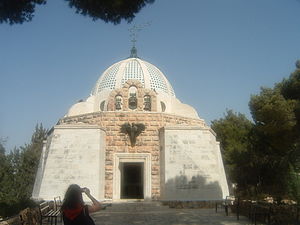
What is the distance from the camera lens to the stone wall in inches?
607

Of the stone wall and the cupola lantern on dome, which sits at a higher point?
the cupola lantern on dome

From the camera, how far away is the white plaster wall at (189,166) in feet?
48.0

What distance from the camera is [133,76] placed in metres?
20.4

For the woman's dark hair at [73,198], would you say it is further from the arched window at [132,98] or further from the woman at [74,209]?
the arched window at [132,98]

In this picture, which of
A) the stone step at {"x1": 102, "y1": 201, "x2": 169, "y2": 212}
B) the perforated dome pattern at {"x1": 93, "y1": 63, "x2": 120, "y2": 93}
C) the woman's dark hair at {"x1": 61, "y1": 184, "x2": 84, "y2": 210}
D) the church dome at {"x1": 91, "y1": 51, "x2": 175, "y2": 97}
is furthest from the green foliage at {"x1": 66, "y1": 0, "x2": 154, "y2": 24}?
the perforated dome pattern at {"x1": 93, "y1": 63, "x2": 120, "y2": 93}

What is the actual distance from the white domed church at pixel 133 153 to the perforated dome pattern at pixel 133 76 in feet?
10.0

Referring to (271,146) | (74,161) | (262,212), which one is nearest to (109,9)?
(262,212)

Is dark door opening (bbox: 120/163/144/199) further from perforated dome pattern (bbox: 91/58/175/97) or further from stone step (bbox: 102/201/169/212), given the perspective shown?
perforated dome pattern (bbox: 91/58/175/97)

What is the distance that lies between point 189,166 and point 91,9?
9325mm

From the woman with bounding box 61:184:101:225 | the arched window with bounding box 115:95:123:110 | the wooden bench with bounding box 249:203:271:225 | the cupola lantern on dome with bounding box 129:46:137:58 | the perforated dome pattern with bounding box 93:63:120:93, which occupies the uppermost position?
the cupola lantern on dome with bounding box 129:46:137:58

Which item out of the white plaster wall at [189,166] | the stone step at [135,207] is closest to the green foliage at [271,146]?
the white plaster wall at [189,166]

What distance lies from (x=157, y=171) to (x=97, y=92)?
694 centimetres

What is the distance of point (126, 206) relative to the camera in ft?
43.5

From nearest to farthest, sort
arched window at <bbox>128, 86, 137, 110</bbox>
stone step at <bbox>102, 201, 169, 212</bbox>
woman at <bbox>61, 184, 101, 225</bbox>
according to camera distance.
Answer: woman at <bbox>61, 184, 101, 225</bbox>
stone step at <bbox>102, 201, 169, 212</bbox>
arched window at <bbox>128, 86, 137, 110</bbox>
